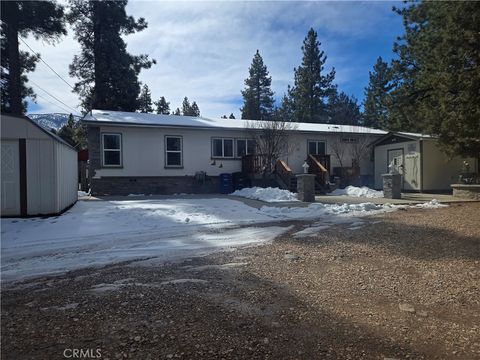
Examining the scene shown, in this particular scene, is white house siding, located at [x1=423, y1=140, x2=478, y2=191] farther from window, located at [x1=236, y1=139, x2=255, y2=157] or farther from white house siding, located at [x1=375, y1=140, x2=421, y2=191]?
window, located at [x1=236, y1=139, x2=255, y2=157]

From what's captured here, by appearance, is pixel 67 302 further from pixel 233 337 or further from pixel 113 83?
pixel 113 83

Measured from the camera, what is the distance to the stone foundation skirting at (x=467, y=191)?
13.6 m

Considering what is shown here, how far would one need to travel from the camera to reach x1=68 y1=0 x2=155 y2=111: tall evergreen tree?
86.9ft

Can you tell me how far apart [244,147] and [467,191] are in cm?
1024

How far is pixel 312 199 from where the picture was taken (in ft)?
41.1

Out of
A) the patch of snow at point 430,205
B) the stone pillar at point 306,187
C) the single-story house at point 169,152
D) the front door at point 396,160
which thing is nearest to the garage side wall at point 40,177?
the single-story house at point 169,152

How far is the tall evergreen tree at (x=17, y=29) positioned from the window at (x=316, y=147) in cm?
1574

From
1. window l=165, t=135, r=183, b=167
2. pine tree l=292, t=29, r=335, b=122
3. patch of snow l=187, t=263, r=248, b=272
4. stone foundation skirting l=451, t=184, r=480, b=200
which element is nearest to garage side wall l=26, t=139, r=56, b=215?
patch of snow l=187, t=263, r=248, b=272

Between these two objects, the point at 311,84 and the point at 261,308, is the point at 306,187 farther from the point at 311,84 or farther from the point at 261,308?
the point at 311,84

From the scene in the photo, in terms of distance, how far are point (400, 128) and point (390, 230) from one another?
1401 cm

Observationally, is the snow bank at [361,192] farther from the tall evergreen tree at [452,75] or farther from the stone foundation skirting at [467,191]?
the tall evergreen tree at [452,75]

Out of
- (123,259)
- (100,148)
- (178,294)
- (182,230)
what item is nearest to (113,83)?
(100,148)

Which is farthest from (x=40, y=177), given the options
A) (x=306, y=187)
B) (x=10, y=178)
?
(x=306, y=187)

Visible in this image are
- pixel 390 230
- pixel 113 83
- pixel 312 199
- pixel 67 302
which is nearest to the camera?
pixel 67 302
